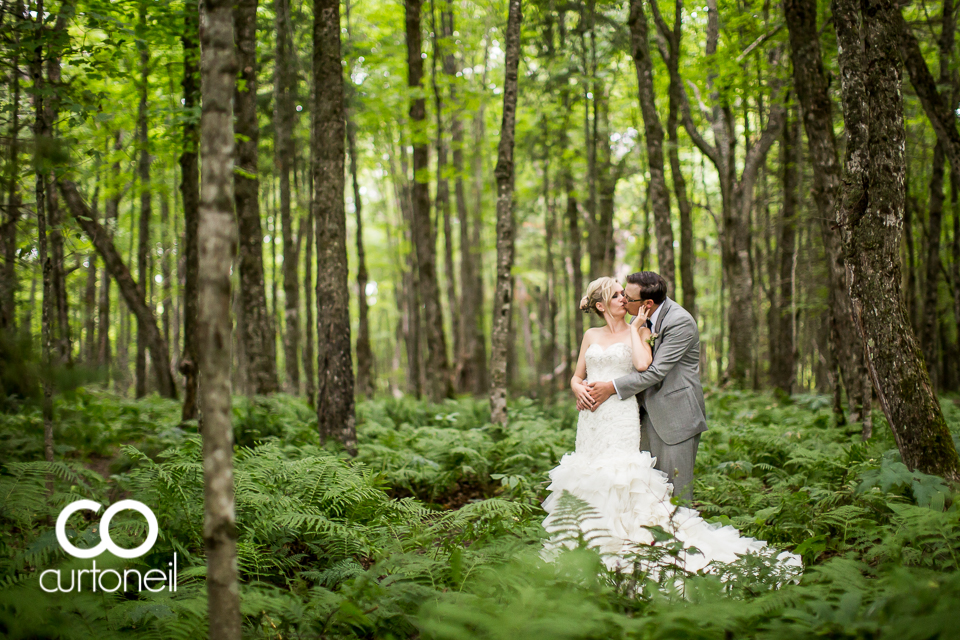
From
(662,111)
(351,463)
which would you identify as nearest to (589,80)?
(662,111)

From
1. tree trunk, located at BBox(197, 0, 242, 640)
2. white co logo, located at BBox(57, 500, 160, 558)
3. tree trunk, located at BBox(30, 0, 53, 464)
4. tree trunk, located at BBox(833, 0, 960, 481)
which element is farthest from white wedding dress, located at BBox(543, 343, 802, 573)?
tree trunk, located at BBox(30, 0, 53, 464)

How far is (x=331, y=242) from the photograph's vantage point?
7.11m

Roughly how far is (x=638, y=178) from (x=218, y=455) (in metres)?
25.4

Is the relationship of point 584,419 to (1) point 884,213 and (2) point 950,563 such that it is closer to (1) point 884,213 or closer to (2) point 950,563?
(2) point 950,563

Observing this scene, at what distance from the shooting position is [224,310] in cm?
228

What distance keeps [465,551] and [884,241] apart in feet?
13.7

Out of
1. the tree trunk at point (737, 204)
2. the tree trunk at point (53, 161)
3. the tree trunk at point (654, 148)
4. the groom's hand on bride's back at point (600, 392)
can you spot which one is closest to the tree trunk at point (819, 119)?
the tree trunk at point (654, 148)

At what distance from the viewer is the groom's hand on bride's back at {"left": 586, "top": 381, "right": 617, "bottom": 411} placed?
16.3 feet

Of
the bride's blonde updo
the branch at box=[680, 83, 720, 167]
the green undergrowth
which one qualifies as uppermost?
the branch at box=[680, 83, 720, 167]

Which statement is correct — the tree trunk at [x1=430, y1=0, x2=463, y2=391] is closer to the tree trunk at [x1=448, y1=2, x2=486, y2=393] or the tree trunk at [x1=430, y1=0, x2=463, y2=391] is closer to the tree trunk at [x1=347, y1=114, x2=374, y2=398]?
the tree trunk at [x1=448, y1=2, x2=486, y2=393]

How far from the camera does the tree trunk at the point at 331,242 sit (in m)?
6.99

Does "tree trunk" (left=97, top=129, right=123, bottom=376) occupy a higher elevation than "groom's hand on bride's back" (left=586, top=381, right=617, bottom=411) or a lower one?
higher

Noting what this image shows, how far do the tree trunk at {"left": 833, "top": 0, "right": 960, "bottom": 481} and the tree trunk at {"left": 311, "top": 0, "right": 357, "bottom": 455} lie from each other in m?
5.37

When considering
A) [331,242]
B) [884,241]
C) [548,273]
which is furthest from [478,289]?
[884,241]
